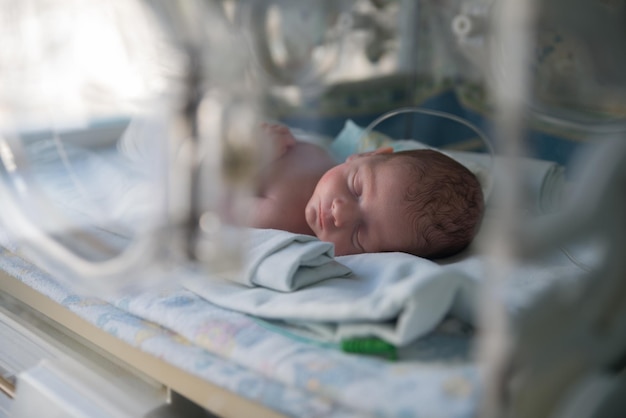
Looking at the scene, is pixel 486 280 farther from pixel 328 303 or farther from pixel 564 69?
pixel 564 69

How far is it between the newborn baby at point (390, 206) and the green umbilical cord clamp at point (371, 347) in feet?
1.11

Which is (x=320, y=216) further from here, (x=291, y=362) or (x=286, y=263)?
(x=291, y=362)

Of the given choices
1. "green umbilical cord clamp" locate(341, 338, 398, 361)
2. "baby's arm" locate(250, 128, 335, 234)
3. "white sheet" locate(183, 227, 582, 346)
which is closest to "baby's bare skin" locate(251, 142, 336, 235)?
"baby's arm" locate(250, 128, 335, 234)

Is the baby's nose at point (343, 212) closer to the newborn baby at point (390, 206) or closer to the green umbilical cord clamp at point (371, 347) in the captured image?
the newborn baby at point (390, 206)

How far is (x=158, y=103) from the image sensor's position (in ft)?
1.90

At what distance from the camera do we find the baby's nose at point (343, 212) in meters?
0.98

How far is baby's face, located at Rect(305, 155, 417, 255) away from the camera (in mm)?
961

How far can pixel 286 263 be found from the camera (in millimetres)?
765

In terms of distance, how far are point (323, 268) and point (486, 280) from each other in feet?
1.24

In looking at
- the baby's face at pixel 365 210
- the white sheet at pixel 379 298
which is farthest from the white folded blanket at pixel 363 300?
the baby's face at pixel 365 210

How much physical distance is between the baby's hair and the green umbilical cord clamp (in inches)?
13.7

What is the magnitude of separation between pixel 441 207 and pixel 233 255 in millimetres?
466

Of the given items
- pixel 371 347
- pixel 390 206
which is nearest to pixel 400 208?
pixel 390 206

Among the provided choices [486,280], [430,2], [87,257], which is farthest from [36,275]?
[430,2]
